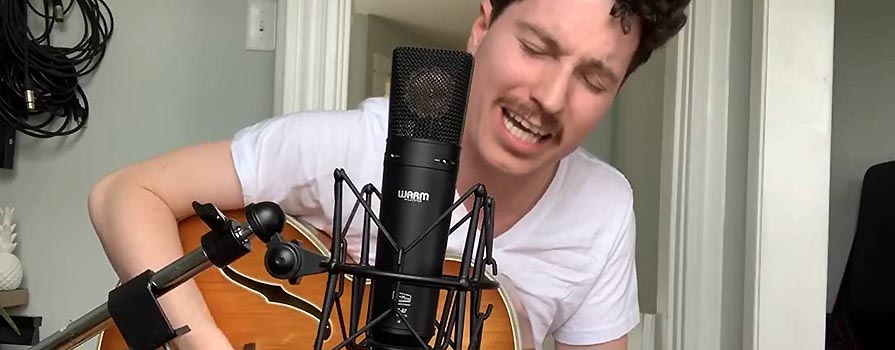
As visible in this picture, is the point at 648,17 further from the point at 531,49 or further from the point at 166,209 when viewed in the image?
the point at 166,209

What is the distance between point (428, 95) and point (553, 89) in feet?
1.32

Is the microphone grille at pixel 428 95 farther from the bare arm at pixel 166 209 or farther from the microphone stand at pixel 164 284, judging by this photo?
the bare arm at pixel 166 209

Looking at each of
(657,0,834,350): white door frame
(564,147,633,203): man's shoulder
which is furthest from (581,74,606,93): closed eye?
(657,0,834,350): white door frame

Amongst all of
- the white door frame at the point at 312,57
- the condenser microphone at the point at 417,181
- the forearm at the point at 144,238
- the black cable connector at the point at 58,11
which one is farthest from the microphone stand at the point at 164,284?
the black cable connector at the point at 58,11

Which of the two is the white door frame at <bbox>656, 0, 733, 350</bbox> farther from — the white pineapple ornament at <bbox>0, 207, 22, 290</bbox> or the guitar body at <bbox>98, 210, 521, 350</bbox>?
the white pineapple ornament at <bbox>0, 207, 22, 290</bbox>

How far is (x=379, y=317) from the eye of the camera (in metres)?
0.43

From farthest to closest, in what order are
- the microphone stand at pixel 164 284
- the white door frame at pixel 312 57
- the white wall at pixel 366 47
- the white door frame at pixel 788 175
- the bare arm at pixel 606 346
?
the white wall at pixel 366 47, the white door frame at pixel 312 57, the white door frame at pixel 788 175, the bare arm at pixel 606 346, the microphone stand at pixel 164 284

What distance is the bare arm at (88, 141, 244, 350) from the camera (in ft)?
2.88

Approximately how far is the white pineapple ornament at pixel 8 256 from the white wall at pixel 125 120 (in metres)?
0.05

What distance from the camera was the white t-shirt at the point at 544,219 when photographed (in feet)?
3.23

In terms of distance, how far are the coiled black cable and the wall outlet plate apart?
27cm

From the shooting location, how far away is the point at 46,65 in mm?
1648

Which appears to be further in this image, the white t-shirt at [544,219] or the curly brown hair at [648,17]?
the white t-shirt at [544,219]

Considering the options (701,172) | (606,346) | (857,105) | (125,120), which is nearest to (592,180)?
(606,346)
